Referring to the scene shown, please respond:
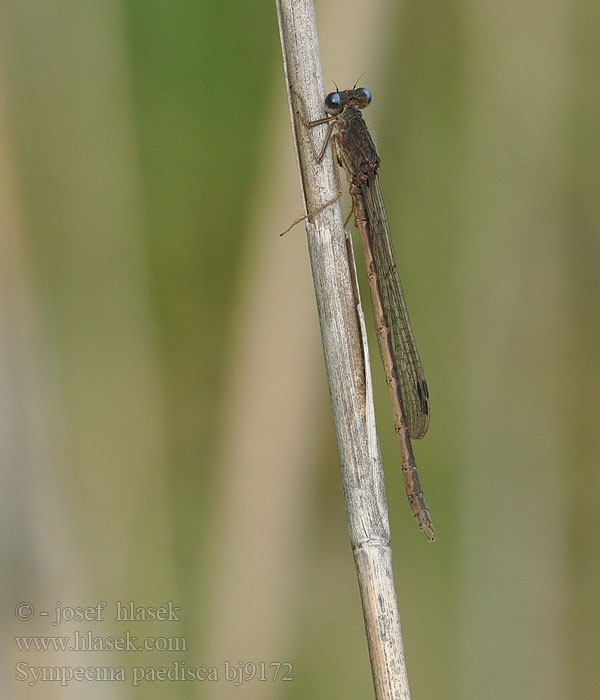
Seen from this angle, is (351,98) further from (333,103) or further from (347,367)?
(347,367)

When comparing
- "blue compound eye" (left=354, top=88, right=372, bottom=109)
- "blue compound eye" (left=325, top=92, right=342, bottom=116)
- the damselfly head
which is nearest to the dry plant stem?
"blue compound eye" (left=325, top=92, right=342, bottom=116)

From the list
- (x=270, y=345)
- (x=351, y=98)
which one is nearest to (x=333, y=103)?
(x=351, y=98)

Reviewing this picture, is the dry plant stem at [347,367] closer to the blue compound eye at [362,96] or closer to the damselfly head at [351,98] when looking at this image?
the damselfly head at [351,98]

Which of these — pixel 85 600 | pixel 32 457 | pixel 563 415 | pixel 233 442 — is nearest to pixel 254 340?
pixel 233 442

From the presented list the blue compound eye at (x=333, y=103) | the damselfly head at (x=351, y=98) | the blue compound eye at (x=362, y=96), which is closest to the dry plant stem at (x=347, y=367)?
the blue compound eye at (x=333, y=103)

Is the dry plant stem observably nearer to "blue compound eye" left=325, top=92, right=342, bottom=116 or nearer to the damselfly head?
"blue compound eye" left=325, top=92, right=342, bottom=116

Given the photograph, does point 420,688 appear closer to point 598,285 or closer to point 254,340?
point 254,340
